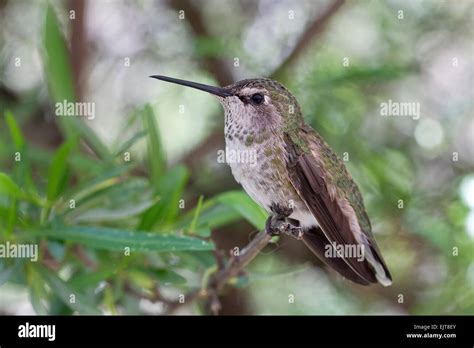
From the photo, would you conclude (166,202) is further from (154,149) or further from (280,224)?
(280,224)

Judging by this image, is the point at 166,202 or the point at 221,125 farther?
the point at 221,125

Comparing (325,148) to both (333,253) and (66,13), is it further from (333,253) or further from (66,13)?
(66,13)

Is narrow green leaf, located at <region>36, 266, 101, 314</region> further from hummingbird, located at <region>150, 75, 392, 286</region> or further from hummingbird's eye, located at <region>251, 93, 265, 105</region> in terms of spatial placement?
hummingbird's eye, located at <region>251, 93, 265, 105</region>

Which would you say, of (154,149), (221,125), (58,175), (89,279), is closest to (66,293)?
(89,279)

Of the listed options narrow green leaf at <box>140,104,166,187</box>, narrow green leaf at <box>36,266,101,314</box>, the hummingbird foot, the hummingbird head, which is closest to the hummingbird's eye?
the hummingbird head

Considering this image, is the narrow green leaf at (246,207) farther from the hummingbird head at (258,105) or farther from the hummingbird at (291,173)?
the hummingbird head at (258,105)

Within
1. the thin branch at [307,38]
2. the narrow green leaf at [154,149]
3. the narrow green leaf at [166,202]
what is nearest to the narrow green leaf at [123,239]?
the narrow green leaf at [166,202]
